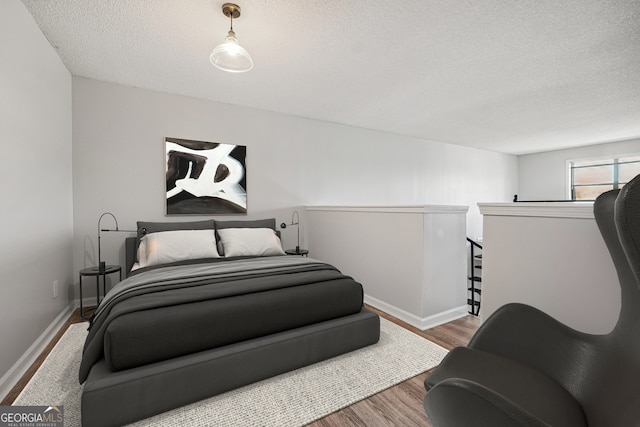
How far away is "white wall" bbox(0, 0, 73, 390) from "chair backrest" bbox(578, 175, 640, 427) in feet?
9.38

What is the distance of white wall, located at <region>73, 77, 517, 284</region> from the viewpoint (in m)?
3.06

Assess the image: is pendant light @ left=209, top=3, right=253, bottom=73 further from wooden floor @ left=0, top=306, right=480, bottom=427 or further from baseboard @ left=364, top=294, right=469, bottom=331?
baseboard @ left=364, top=294, right=469, bottom=331

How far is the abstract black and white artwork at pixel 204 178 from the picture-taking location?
11.2ft

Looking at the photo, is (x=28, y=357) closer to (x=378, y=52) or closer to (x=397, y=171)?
(x=378, y=52)

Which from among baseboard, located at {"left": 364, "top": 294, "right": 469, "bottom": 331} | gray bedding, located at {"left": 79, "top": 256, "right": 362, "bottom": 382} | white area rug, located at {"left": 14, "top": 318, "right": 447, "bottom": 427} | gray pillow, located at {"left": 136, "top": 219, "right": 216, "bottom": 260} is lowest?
white area rug, located at {"left": 14, "top": 318, "right": 447, "bottom": 427}

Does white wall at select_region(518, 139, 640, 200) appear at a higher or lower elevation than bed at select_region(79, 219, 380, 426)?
higher

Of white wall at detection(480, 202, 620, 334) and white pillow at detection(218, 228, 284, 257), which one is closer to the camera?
white wall at detection(480, 202, 620, 334)

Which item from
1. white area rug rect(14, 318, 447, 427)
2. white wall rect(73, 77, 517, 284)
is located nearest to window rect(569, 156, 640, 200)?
white wall rect(73, 77, 517, 284)

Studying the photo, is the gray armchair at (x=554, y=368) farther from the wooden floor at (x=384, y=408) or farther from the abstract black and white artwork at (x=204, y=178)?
the abstract black and white artwork at (x=204, y=178)

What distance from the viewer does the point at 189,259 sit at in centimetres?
279

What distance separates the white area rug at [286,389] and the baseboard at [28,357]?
0.09 m

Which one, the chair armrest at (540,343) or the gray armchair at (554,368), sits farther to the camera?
the chair armrest at (540,343)

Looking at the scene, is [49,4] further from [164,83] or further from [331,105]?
[331,105]

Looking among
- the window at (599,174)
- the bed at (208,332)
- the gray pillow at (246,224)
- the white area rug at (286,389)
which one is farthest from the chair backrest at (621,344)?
the window at (599,174)
